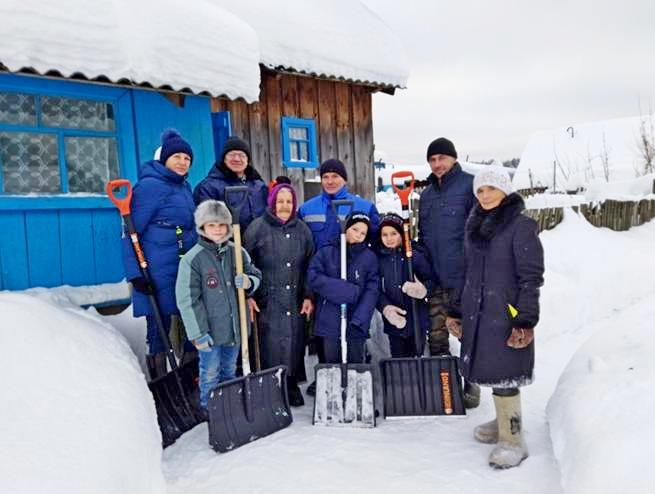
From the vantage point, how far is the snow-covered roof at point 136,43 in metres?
3.49

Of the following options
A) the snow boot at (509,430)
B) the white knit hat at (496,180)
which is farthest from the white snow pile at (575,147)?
the snow boot at (509,430)

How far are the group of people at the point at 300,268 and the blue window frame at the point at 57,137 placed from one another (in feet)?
2.56

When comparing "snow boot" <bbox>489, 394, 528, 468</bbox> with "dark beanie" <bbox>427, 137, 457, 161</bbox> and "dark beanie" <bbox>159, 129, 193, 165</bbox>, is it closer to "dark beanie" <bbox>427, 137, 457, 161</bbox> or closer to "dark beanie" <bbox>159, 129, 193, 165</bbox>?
"dark beanie" <bbox>427, 137, 457, 161</bbox>

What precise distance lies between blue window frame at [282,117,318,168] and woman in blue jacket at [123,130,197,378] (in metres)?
2.74

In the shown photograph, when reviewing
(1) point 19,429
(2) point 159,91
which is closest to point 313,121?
(2) point 159,91

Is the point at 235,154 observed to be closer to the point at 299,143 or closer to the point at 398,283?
the point at 398,283

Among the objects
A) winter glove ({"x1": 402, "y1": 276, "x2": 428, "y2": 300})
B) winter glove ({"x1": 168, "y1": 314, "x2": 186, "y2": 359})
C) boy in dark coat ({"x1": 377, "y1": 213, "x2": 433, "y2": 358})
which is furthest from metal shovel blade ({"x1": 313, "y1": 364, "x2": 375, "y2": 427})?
winter glove ({"x1": 168, "y1": 314, "x2": 186, "y2": 359})

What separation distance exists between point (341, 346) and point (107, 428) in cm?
175

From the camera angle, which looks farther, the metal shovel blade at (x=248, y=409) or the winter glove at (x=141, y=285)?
Answer: the winter glove at (x=141, y=285)

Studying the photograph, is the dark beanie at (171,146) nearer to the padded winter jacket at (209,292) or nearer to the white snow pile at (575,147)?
the padded winter jacket at (209,292)

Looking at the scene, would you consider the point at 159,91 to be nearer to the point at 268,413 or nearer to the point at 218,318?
the point at 218,318

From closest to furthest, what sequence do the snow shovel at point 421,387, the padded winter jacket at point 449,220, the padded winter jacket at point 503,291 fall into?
the padded winter jacket at point 503,291 < the snow shovel at point 421,387 < the padded winter jacket at point 449,220

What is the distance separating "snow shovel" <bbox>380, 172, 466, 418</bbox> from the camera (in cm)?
365

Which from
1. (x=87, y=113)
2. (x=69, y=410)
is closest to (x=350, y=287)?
(x=69, y=410)
